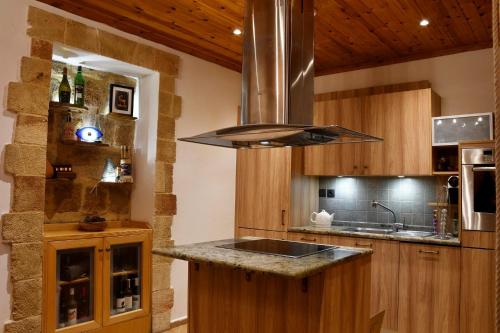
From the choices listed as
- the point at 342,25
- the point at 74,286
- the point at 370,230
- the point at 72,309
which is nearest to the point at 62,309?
the point at 72,309

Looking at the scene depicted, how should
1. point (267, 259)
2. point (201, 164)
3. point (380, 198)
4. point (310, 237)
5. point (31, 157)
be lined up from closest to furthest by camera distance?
point (267, 259) → point (31, 157) → point (310, 237) → point (380, 198) → point (201, 164)

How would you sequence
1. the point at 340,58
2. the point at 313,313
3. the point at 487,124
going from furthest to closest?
the point at 340,58, the point at 487,124, the point at 313,313

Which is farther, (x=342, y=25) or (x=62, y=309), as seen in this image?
(x=342, y=25)

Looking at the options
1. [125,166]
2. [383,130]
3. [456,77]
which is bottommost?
[125,166]

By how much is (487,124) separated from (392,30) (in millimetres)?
1100

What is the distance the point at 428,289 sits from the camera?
3.30 metres

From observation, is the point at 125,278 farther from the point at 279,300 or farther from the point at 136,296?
the point at 279,300

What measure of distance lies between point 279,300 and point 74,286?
72.6 inches

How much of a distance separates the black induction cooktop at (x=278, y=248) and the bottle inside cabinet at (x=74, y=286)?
1345 mm

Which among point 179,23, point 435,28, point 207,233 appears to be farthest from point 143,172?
point 435,28

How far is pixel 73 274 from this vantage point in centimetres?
316

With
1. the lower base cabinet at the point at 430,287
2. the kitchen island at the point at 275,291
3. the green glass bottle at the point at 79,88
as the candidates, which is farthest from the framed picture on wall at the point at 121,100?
the lower base cabinet at the point at 430,287

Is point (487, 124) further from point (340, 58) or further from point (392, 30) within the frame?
point (340, 58)

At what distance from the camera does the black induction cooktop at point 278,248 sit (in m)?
2.35
